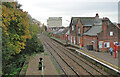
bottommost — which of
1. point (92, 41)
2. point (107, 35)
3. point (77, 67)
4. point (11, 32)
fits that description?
point (77, 67)

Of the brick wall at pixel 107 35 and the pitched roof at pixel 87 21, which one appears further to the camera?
the pitched roof at pixel 87 21

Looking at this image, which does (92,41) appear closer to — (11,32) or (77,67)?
(77,67)

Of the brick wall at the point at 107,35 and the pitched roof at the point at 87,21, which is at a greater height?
the pitched roof at the point at 87,21

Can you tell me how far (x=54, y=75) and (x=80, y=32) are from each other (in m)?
22.4

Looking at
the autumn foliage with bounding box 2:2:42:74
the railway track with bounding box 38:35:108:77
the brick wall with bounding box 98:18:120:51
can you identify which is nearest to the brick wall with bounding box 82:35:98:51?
the brick wall with bounding box 98:18:120:51

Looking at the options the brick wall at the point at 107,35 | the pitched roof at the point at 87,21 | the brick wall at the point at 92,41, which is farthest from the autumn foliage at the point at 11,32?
Answer: the pitched roof at the point at 87,21

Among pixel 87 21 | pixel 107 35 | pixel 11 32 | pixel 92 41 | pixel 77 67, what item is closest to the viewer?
pixel 11 32

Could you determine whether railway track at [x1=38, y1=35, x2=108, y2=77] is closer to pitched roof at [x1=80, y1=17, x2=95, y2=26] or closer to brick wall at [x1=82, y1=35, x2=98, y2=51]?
brick wall at [x1=82, y1=35, x2=98, y2=51]

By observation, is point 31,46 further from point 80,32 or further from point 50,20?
point 50,20

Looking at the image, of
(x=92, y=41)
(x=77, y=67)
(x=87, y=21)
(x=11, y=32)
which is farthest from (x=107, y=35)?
(x=11, y=32)

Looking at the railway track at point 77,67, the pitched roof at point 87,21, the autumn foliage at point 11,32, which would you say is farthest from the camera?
the pitched roof at point 87,21

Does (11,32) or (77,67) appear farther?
(77,67)

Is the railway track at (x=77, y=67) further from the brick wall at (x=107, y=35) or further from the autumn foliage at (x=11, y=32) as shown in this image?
the brick wall at (x=107, y=35)

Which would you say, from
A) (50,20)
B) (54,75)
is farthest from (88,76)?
(50,20)
